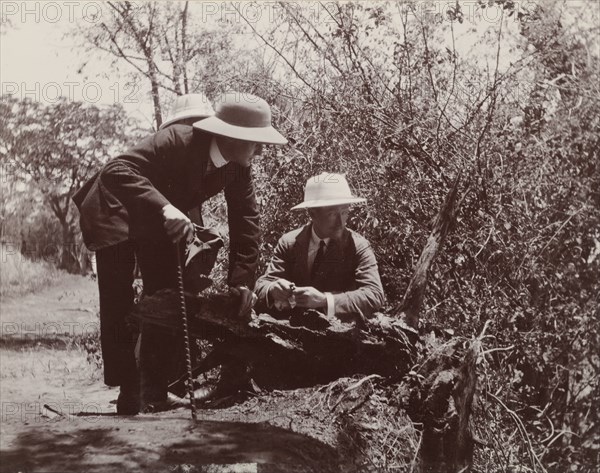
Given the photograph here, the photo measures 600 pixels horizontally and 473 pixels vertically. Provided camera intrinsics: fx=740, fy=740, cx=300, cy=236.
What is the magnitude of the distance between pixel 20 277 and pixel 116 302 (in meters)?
11.4

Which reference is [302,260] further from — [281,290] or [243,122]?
[243,122]

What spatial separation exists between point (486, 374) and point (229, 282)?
6.81 feet

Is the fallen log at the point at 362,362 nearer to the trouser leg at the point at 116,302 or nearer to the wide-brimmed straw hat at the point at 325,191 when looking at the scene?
the trouser leg at the point at 116,302

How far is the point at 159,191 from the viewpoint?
4.16 m

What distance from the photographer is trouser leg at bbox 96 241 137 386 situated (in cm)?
419

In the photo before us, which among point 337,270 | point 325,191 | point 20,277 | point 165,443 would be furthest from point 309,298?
point 20,277

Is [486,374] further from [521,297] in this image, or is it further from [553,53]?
[553,53]

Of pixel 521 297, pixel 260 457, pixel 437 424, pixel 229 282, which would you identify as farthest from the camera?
pixel 521 297

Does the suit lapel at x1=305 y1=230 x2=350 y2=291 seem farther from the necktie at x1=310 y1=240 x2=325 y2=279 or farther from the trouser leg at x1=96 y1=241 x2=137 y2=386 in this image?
the trouser leg at x1=96 y1=241 x2=137 y2=386

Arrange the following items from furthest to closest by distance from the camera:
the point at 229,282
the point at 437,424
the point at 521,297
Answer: the point at 521,297 → the point at 229,282 → the point at 437,424

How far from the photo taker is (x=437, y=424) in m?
3.98

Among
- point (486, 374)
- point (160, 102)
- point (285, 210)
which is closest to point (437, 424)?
point (486, 374)

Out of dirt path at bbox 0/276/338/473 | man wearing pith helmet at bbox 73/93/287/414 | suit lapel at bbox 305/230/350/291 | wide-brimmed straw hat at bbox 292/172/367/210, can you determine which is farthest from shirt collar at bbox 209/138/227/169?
dirt path at bbox 0/276/338/473

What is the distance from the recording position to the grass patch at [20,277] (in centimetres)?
1377
